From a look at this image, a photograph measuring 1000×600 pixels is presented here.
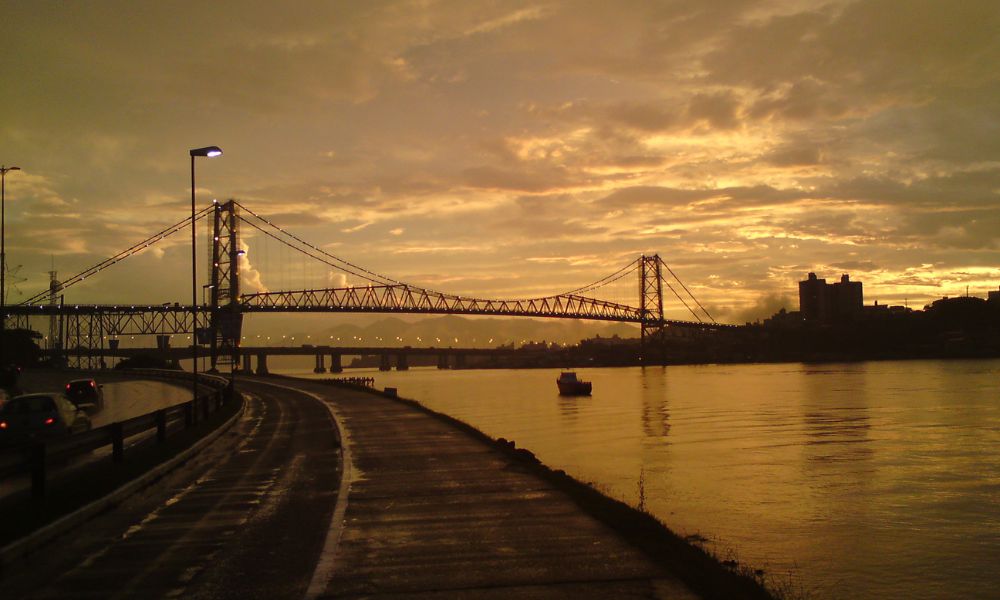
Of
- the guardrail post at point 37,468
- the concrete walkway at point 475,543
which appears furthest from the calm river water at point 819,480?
the guardrail post at point 37,468

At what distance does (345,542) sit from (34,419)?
702 inches

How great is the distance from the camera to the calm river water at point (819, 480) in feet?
52.0

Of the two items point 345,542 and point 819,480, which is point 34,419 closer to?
point 345,542

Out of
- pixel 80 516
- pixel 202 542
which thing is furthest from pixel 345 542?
pixel 80 516

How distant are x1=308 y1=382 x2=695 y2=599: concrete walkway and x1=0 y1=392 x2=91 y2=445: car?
10.8 m

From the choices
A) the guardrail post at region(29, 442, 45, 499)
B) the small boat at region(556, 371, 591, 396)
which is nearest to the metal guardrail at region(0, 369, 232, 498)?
the guardrail post at region(29, 442, 45, 499)

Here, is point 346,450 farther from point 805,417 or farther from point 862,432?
point 805,417

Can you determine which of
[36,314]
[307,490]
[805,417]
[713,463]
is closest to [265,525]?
[307,490]

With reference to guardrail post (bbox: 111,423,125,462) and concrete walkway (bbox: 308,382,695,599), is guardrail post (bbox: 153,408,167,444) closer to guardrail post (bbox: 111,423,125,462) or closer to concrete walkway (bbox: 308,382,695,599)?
guardrail post (bbox: 111,423,125,462)

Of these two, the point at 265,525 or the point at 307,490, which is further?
the point at 307,490

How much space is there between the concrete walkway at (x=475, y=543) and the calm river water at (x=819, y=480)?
3616 millimetres

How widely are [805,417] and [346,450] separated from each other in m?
42.3

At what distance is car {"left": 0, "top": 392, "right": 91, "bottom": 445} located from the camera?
987 inches

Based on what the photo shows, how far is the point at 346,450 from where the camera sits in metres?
24.7
